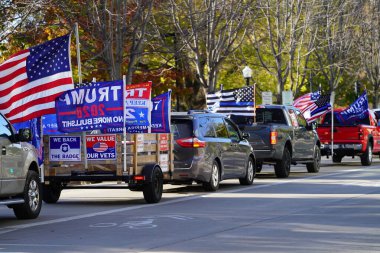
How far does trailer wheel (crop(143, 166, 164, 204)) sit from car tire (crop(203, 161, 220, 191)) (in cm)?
269

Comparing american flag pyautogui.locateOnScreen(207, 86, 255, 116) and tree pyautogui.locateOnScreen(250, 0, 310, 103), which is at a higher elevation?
tree pyautogui.locateOnScreen(250, 0, 310, 103)

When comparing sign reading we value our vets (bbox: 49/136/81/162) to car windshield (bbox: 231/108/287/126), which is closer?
sign reading we value our vets (bbox: 49/136/81/162)

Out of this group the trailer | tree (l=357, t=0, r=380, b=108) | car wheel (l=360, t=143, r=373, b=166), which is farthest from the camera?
tree (l=357, t=0, r=380, b=108)

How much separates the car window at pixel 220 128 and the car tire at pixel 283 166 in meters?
4.57

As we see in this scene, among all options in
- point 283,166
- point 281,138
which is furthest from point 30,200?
point 283,166

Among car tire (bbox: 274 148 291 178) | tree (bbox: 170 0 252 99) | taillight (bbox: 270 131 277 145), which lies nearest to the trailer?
taillight (bbox: 270 131 277 145)

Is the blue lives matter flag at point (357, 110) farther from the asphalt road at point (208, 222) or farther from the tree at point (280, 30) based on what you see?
the asphalt road at point (208, 222)

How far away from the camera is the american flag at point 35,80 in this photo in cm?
1706

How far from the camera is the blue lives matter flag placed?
34.2 meters

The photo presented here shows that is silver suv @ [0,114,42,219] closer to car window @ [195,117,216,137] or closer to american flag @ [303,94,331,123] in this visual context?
car window @ [195,117,216,137]

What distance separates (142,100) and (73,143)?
2.06 m

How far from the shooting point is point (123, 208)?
17484 millimetres

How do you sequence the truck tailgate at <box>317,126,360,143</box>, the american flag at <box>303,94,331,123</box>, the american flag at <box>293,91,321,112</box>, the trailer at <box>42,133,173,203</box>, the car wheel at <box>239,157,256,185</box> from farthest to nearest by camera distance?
the american flag at <box>293,91,321,112</box>, the american flag at <box>303,94,331,123</box>, the truck tailgate at <box>317,126,360,143</box>, the car wheel at <box>239,157,256,185</box>, the trailer at <box>42,133,173,203</box>

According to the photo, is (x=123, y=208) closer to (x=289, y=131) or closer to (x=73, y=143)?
(x=73, y=143)
